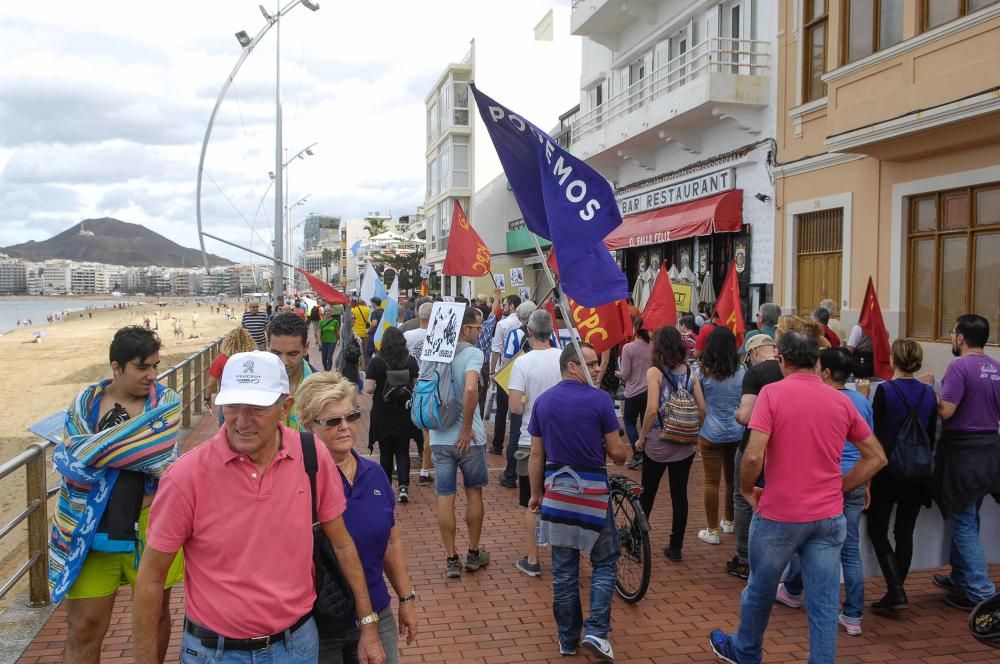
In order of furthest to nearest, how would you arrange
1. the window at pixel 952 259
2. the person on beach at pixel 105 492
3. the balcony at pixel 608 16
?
the balcony at pixel 608 16, the window at pixel 952 259, the person on beach at pixel 105 492

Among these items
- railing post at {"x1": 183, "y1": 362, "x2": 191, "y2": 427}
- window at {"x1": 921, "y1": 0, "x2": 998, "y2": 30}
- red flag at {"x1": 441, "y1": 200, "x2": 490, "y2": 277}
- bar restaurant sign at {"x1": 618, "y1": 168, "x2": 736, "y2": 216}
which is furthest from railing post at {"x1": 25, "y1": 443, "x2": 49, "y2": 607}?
bar restaurant sign at {"x1": 618, "y1": 168, "x2": 736, "y2": 216}

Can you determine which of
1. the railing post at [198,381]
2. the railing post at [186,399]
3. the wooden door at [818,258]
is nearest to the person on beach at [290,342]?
the railing post at [186,399]

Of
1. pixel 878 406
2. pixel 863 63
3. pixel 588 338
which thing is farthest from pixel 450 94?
pixel 878 406

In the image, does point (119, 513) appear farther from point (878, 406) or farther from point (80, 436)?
point (878, 406)

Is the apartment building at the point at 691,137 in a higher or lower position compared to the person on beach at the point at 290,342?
higher

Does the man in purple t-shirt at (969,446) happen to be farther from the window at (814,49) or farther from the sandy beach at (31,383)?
the window at (814,49)

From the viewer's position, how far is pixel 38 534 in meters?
5.15

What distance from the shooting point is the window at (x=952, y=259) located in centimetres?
1030

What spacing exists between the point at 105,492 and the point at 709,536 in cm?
473

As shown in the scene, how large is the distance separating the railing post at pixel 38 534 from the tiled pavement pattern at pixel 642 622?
195 mm

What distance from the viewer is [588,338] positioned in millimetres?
8211

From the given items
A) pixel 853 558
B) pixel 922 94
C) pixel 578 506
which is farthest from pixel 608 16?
pixel 578 506

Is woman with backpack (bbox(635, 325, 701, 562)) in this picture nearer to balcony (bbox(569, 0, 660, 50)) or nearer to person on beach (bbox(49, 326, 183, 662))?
person on beach (bbox(49, 326, 183, 662))

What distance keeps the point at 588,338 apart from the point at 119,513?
5188mm
